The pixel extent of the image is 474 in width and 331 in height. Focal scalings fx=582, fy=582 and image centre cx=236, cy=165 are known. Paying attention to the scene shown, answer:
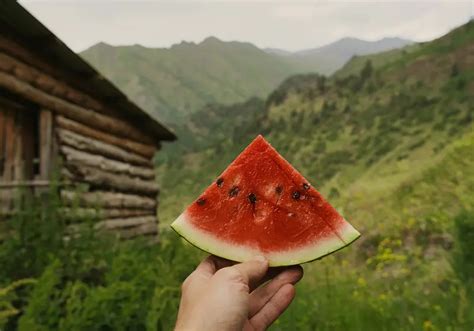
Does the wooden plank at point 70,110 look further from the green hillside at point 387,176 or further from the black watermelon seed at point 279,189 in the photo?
the black watermelon seed at point 279,189

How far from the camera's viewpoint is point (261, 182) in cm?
236

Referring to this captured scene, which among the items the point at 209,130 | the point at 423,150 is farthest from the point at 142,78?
the point at 423,150

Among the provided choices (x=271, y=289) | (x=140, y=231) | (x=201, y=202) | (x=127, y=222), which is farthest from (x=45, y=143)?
(x=271, y=289)

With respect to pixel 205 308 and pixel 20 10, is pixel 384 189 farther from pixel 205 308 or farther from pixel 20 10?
pixel 205 308

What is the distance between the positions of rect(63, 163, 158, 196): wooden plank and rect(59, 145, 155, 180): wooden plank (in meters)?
0.08

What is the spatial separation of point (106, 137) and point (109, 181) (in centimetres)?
82

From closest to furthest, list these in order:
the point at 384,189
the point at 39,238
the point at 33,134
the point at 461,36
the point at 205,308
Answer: the point at 205,308
the point at 39,238
the point at 33,134
the point at 384,189
the point at 461,36

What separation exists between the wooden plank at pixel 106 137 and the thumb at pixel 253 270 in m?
7.46

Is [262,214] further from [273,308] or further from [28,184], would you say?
[28,184]

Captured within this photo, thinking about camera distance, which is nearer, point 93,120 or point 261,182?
point 261,182

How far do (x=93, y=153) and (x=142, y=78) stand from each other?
186m

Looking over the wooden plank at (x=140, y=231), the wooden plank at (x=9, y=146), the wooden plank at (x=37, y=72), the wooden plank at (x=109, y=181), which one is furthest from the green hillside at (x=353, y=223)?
the wooden plank at (x=37, y=72)

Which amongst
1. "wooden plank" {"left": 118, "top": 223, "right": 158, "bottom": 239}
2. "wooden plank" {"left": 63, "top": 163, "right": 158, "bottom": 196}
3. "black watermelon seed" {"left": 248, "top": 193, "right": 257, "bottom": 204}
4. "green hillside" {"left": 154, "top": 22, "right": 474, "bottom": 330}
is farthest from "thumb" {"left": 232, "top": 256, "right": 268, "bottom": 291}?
"wooden plank" {"left": 118, "top": 223, "right": 158, "bottom": 239}

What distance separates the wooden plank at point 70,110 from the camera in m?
7.93
